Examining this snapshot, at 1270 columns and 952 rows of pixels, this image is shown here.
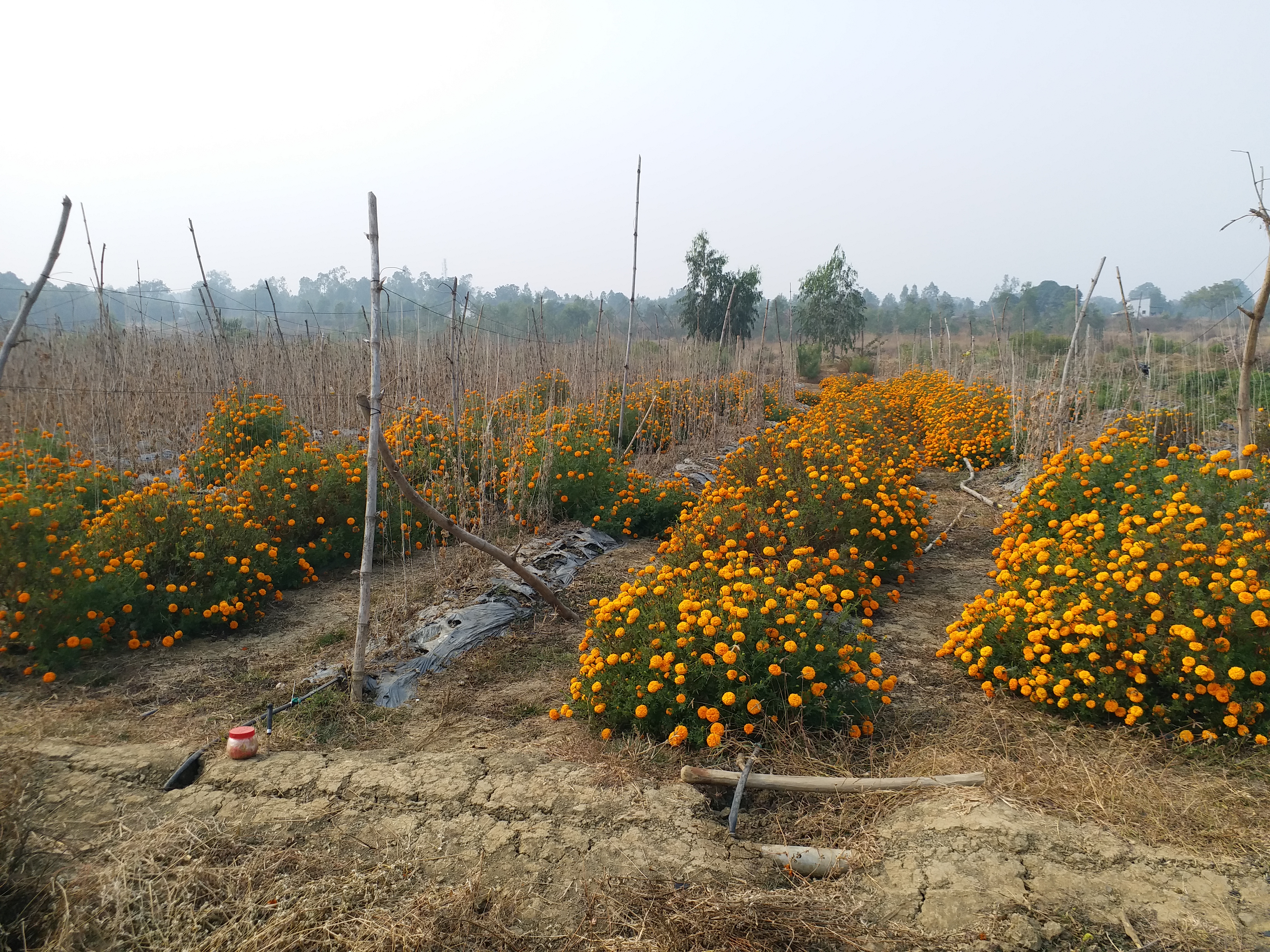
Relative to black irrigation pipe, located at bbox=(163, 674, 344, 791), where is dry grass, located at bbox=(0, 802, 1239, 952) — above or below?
above

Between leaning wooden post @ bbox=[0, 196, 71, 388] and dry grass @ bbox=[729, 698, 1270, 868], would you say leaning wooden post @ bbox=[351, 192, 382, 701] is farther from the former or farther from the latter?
dry grass @ bbox=[729, 698, 1270, 868]

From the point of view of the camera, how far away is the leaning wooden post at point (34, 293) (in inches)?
105

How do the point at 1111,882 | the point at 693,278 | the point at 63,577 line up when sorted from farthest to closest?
the point at 693,278
the point at 63,577
the point at 1111,882

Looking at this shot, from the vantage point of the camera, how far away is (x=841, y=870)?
2043 millimetres

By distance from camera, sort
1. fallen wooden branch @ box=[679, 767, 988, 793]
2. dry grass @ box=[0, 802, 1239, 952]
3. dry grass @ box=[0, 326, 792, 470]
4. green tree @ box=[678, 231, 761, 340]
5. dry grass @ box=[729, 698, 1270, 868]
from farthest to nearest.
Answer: green tree @ box=[678, 231, 761, 340], dry grass @ box=[0, 326, 792, 470], fallen wooden branch @ box=[679, 767, 988, 793], dry grass @ box=[729, 698, 1270, 868], dry grass @ box=[0, 802, 1239, 952]

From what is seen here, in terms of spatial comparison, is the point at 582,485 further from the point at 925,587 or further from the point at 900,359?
the point at 900,359

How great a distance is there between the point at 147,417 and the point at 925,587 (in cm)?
739

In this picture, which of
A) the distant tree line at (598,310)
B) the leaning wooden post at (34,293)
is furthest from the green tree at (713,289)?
the leaning wooden post at (34,293)

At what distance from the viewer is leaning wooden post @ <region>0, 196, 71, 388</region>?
2666mm

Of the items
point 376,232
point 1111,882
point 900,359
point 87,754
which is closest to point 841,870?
point 1111,882

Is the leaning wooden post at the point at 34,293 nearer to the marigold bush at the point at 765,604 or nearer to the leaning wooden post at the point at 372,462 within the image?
the leaning wooden post at the point at 372,462

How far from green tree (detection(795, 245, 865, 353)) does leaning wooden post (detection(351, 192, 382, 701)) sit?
22.7 metres

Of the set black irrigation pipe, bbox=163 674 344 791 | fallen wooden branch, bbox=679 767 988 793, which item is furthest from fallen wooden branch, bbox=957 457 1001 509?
black irrigation pipe, bbox=163 674 344 791

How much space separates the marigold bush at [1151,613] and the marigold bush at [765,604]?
0.65m
